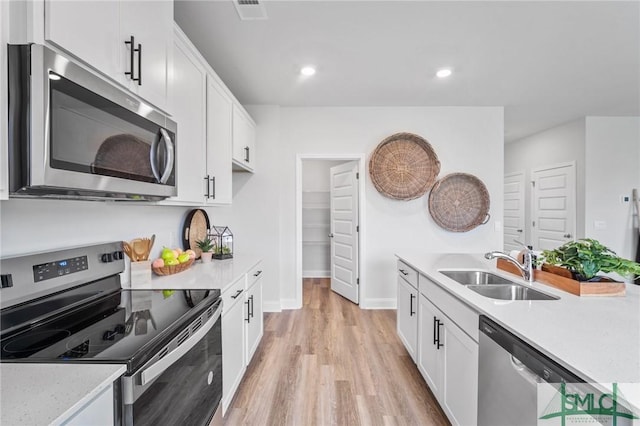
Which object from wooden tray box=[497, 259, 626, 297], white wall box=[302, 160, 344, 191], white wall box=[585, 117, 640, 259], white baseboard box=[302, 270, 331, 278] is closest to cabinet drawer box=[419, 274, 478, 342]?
wooden tray box=[497, 259, 626, 297]

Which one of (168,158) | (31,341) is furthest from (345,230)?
(31,341)

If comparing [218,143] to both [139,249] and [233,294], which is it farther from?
[233,294]

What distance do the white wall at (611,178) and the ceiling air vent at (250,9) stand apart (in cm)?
493

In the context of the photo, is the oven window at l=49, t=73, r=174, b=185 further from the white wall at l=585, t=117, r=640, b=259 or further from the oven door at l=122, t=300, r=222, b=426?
the white wall at l=585, t=117, r=640, b=259

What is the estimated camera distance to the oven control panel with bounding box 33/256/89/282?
1.18 meters

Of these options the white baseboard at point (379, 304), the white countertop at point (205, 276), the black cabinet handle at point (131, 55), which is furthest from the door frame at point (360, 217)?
the black cabinet handle at point (131, 55)

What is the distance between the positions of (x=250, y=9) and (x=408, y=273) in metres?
2.27

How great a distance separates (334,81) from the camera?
3.12 metres

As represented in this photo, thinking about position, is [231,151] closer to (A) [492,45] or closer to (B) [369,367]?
(B) [369,367]

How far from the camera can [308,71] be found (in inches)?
114

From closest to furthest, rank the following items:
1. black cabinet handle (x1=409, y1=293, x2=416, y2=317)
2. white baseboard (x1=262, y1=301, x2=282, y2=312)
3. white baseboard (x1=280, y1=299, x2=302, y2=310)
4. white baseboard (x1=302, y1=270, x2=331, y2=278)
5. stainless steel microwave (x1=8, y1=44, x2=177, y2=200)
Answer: stainless steel microwave (x1=8, y1=44, x2=177, y2=200) < black cabinet handle (x1=409, y1=293, x2=416, y2=317) < white baseboard (x1=262, y1=301, x2=282, y2=312) < white baseboard (x1=280, y1=299, x2=302, y2=310) < white baseboard (x1=302, y1=270, x2=331, y2=278)

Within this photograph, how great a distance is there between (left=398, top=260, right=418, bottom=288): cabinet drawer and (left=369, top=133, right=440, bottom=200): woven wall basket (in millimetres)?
1332

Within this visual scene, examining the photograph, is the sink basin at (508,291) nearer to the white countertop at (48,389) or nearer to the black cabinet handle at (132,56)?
the white countertop at (48,389)

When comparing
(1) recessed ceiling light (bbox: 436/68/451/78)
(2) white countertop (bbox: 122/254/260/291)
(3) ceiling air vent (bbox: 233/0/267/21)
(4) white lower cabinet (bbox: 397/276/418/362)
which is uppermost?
(1) recessed ceiling light (bbox: 436/68/451/78)
